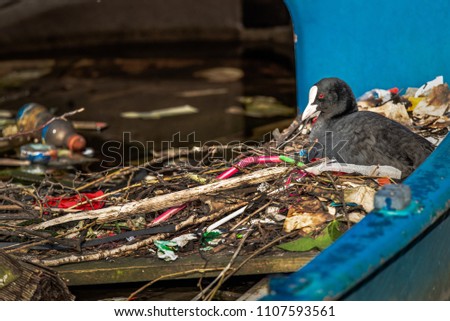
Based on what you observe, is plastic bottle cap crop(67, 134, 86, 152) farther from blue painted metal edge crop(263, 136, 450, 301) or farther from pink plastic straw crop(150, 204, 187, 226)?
blue painted metal edge crop(263, 136, 450, 301)

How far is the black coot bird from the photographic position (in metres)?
4.69

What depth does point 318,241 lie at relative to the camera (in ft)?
13.4

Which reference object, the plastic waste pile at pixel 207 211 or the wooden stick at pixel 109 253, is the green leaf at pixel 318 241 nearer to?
the plastic waste pile at pixel 207 211

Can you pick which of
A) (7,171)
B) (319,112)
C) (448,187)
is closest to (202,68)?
(7,171)

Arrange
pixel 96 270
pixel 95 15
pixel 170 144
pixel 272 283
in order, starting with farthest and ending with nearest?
1. pixel 95 15
2. pixel 170 144
3. pixel 96 270
4. pixel 272 283

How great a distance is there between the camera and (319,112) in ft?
17.9

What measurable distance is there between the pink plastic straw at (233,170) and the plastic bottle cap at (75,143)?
3258 mm

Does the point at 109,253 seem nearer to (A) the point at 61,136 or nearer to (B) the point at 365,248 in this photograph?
(B) the point at 365,248

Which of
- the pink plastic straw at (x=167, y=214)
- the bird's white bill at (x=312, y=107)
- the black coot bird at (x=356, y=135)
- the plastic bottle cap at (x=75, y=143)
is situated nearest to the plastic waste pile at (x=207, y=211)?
the pink plastic straw at (x=167, y=214)

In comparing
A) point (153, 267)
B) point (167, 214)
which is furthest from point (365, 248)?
point (167, 214)

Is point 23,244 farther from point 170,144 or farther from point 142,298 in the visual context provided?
point 170,144

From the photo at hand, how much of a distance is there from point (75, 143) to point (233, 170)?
11.0 feet

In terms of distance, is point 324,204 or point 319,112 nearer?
point 324,204

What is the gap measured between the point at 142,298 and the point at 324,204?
1.09 meters
